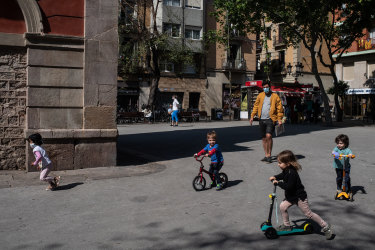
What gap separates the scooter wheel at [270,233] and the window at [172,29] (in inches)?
1372

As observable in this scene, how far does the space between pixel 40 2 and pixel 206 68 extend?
34.1 meters

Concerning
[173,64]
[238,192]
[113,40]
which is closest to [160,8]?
[173,64]

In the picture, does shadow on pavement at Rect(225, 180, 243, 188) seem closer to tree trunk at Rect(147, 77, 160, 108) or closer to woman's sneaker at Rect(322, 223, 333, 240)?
woman's sneaker at Rect(322, 223, 333, 240)

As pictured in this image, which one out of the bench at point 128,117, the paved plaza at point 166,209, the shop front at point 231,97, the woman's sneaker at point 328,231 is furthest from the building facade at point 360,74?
the woman's sneaker at point 328,231

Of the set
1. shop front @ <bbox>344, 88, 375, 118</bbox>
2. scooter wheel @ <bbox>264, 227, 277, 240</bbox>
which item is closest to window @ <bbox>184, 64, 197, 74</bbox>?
shop front @ <bbox>344, 88, 375, 118</bbox>

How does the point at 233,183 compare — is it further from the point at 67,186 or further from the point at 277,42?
the point at 277,42

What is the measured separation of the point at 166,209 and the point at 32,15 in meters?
5.11

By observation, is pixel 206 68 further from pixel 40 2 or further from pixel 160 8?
pixel 40 2

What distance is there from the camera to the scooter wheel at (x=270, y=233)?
446 centimetres

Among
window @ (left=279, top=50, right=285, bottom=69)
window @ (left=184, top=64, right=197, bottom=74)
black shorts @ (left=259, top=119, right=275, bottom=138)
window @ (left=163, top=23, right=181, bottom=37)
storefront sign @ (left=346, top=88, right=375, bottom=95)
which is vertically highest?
window @ (left=163, top=23, right=181, bottom=37)

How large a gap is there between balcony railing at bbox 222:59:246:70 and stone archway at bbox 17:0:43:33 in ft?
116

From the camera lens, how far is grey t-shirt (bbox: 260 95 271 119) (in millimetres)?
9562

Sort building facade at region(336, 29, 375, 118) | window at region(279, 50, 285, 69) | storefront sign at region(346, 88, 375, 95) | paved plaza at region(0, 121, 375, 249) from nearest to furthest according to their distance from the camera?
paved plaza at region(0, 121, 375, 249) → storefront sign at region(346, 88, 375, 95) → building facade at region(336, 29, 375, 118) → window at region(279, 50, 285, 69)

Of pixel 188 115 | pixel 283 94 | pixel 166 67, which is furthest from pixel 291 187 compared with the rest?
pixel 166 67
